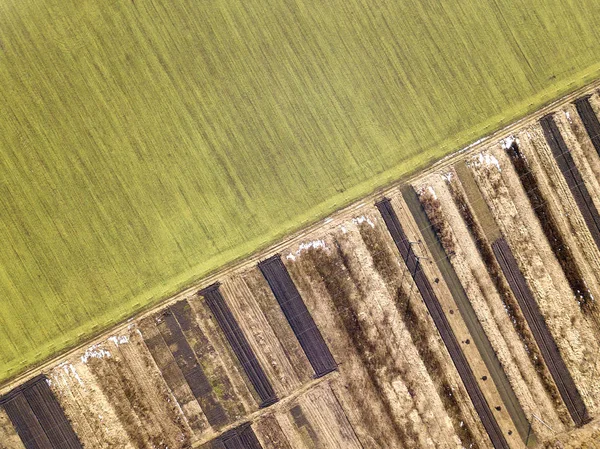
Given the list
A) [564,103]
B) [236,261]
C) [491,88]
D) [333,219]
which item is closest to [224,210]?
[236,261]

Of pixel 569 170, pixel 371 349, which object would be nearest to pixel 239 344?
pixel 371 349

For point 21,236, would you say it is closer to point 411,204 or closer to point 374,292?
point 374,292

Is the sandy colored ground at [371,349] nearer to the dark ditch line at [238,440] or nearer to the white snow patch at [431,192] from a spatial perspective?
the white snow patch at [431,192]

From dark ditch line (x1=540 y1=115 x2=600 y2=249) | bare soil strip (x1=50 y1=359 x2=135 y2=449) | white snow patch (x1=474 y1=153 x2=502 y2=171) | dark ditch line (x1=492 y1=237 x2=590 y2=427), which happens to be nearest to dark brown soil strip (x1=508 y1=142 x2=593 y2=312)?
white snow patch (x1=474 y1=153 x2=502 y2=171)

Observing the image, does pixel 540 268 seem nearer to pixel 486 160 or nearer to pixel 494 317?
pixel 494 317

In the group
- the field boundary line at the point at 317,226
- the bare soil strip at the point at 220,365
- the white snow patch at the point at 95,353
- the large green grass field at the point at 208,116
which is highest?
the large green grass field at the point at 208,116

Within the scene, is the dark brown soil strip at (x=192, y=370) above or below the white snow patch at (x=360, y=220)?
below

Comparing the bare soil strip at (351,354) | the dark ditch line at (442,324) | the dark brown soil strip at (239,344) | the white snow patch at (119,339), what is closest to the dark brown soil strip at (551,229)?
the dark ditch line at (442,324)
